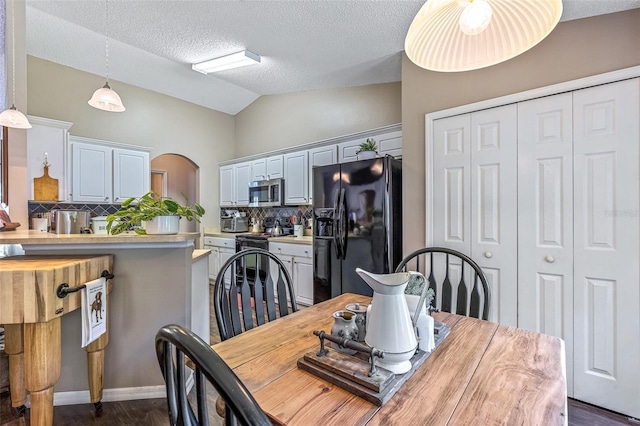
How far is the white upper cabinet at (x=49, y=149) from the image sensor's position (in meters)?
3.59

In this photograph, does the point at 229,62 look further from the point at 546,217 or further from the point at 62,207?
the point at 546,217

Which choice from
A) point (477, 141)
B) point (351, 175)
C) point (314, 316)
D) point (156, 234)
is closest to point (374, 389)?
point (314, 316)

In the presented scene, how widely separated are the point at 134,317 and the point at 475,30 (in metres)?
2.32

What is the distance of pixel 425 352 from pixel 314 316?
0.54 meters

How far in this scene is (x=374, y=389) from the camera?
2.56 feet

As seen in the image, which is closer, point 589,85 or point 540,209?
point 589,85

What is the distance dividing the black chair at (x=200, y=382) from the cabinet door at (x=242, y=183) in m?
4.71

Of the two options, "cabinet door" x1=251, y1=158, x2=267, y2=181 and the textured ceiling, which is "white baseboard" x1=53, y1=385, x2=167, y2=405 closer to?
the textured ceiling

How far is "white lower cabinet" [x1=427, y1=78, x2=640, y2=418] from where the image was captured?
183 centimetres

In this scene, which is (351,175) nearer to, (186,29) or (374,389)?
(186,29)

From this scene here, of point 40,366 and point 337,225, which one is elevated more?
point 337,225

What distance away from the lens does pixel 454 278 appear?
2.51 metres

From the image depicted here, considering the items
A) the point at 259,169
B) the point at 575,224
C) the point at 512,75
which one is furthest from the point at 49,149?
the point at 575,224

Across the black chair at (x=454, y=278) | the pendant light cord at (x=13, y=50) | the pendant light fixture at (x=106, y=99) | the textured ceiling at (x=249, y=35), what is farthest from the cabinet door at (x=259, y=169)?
the black chair at (x=454, y=278)
